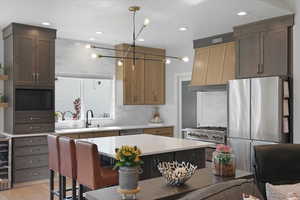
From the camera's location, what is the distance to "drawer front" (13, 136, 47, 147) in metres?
4.80

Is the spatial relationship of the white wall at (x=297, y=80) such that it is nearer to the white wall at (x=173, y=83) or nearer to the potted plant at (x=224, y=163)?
the potted plant at (x=224, y=163)

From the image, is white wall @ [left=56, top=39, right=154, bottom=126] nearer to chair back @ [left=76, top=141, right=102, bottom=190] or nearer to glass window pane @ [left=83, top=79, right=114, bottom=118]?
glass window pane @ [left=83, top=79, right=114, bottom=118]

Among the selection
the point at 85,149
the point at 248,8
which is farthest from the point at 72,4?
the point at 248,8

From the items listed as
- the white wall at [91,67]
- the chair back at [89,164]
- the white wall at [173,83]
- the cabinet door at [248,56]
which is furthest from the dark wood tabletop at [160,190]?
the white wall at [173,83]

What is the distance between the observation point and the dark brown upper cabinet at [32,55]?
4945 mm

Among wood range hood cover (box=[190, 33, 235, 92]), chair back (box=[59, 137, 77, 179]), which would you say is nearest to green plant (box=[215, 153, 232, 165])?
chair back (box=[59, 137, 77, 179])

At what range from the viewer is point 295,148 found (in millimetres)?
2521

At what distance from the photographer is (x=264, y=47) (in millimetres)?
4641

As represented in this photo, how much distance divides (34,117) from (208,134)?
322cm

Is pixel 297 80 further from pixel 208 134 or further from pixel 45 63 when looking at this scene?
pixel 45 63

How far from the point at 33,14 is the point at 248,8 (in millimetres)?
3201

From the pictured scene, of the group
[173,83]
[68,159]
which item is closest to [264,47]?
[173,83]

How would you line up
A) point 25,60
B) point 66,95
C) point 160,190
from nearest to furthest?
point 160,190
point 25,60
point 66,95

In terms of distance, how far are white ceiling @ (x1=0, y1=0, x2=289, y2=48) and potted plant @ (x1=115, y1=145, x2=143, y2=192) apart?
8.05 feet
